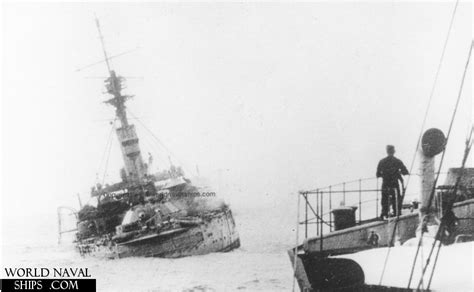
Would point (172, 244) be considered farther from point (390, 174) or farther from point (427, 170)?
point (427, 170)

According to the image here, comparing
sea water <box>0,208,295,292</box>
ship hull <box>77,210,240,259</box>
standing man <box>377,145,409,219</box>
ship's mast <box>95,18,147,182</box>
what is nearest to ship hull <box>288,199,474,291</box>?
standing man <box>377,145,409,219</box>

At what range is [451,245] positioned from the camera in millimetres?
10906

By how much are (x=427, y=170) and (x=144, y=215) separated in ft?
73.6

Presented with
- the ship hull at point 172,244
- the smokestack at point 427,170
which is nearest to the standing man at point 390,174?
the smokestack at point 427,170

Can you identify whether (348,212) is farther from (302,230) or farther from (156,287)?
(302,230)

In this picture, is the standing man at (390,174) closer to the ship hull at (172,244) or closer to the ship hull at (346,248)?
the ship hull at (346,248)

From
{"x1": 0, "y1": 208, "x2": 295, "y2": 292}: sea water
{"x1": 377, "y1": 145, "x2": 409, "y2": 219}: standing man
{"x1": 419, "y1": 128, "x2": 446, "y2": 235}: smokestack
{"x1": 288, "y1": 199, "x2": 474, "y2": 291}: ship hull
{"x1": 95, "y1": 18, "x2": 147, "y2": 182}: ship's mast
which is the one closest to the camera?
{"x1": 288, "y1": 199, "x2": 474, "y2": 291}: ship hull

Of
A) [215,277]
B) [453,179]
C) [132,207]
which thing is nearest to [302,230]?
[132,207]

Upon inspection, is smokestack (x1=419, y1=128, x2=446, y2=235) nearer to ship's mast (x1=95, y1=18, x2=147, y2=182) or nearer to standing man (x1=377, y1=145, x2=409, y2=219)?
standing man (x1=377, y1=145, x2=409, y2=219)

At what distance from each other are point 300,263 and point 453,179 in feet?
18.3

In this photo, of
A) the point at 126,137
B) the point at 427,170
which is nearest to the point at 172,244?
the point at 126,137

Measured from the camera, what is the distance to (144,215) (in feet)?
102

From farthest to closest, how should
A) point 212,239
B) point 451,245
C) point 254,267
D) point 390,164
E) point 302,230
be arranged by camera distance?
1. point 302,230
2. point 212,239
3. point 254,267
4. point 390,164
5. point 451,245

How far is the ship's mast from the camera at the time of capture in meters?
33.8
